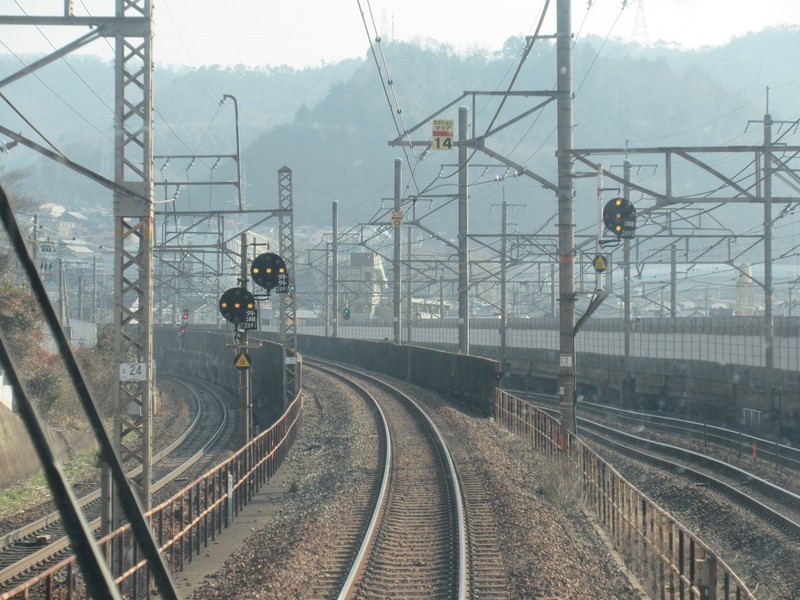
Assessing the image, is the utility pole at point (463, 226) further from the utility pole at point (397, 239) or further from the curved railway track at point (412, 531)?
the curved railway track at point (412, 531)

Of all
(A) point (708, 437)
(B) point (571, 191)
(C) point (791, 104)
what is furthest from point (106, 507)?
(C) point (791, 104)

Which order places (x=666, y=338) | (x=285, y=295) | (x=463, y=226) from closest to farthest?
1. (x=285, y=295)
2. (x=463, y=226)
3. (x=666, y=338)

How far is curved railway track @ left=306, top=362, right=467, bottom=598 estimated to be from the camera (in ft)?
26.9

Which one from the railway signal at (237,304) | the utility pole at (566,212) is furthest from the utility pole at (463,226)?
the railway signal at (237,304)

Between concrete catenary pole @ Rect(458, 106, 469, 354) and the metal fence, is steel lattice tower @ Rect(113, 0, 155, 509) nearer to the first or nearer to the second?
concrete catenary pole @ Rect(458, 106, 469, 354)

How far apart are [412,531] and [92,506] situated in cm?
633

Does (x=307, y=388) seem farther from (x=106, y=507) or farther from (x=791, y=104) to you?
(x=791, y=104)

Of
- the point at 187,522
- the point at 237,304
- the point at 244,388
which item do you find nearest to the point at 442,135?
the point at 237,304

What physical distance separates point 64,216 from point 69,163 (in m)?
111

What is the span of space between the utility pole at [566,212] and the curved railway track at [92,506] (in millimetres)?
6947

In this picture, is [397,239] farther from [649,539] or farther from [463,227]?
[649,539]

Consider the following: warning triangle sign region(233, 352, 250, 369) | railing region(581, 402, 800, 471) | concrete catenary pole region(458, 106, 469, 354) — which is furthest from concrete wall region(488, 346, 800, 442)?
warning triangle sign region(233, 352, 250, 369)

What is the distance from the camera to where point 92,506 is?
1400 centimetres

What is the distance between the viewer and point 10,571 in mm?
9414
